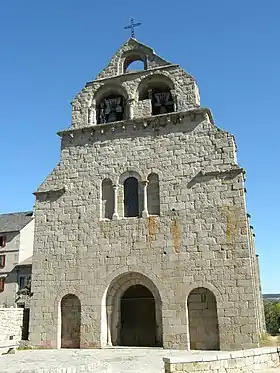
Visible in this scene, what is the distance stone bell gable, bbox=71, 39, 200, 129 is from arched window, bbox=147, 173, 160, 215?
2998 mm

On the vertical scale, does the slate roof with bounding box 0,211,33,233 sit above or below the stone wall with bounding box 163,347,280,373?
above

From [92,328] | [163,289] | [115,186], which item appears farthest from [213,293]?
[115,186]

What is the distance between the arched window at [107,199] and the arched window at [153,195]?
5.37 ft

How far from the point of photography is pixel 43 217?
1720 centimetres

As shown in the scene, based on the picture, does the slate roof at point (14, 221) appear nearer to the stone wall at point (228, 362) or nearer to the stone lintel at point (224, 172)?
the stone lintel at point (224, 172)

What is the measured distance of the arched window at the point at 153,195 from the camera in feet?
52.1

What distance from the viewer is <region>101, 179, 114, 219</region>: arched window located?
648 inches

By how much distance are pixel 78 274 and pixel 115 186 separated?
13.0 feet

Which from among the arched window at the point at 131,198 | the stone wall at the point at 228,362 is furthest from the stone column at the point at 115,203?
the stone wall at the point at 228,362

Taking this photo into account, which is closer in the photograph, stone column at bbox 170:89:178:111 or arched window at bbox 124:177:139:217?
arched window at bbox 124:177:139:217

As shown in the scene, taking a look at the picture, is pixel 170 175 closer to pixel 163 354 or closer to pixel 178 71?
pixel 178 71

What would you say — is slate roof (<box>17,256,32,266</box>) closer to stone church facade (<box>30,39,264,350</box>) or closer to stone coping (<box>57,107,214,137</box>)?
stone church facade (<box>30,39,264,350</box>)

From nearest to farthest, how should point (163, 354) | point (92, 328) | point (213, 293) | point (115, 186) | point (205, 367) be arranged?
point (205, 367) → point (163, 354) → point (213, 293) → point (92, 328) → point (115, 186)

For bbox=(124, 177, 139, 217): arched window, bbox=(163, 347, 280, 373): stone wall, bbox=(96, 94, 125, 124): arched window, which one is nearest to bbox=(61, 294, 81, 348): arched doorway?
bbox=(124, 177, 139, 217): arched window
